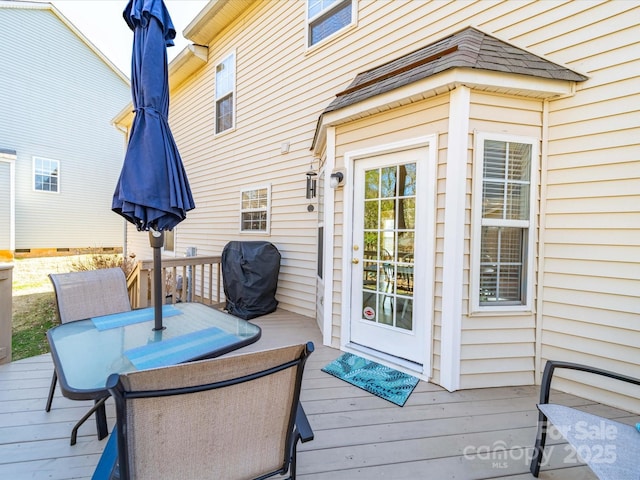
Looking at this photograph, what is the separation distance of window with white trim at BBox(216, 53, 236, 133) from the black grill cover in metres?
3.17

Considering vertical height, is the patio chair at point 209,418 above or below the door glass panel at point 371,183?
below

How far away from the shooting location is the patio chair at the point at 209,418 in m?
0.93

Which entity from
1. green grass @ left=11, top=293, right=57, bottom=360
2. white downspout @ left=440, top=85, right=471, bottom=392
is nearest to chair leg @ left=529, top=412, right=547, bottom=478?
white downspout @ left=440, top=85, right=471, bottom=392

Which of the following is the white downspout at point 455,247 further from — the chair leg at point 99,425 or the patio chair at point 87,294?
the patio chair at point 87,294

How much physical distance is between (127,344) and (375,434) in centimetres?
165

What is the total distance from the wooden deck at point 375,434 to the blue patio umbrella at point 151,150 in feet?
3.01

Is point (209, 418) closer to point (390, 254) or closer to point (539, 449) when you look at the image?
point (539, 449)

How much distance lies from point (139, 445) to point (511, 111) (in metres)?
3.30

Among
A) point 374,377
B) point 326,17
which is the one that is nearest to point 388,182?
point 374,377

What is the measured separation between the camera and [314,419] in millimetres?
2143

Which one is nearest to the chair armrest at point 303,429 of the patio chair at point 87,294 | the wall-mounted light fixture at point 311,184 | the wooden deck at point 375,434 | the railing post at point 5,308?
the wooden deck at point 375,434

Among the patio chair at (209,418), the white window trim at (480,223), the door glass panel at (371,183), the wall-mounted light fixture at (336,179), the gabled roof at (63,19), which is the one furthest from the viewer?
the gabled roof at (63,19)

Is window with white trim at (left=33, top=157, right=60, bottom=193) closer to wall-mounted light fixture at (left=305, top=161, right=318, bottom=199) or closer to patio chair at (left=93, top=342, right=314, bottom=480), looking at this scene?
wall-mounted light fixture at (left=305, top=161, right=318, bottom=199)

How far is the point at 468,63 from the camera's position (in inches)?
94.6
